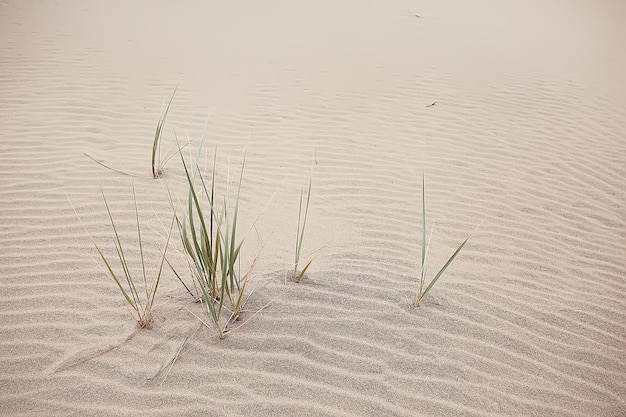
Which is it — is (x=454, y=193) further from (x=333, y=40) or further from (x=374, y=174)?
(x=333, y=40)

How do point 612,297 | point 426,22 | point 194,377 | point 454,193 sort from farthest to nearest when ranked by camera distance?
1. point 426,22
2. point 454,193
3. point 612,297
4. point 194,377

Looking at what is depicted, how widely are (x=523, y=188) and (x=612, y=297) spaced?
4.08 ft

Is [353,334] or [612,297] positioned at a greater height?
[353,334]

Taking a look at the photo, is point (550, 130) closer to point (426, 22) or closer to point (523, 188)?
point (523, 188)

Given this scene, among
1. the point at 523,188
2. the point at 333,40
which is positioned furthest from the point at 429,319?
the point at 333,40

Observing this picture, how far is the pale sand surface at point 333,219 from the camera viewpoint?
80.5 inches

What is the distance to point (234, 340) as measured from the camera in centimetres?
221

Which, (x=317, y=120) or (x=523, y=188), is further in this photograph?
(x=317, y=120)

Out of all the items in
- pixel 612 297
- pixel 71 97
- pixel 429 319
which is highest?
pixel 71 97

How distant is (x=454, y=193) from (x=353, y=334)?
1825mm

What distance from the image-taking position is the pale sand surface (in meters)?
2.04

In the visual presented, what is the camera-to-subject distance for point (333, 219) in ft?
10.7

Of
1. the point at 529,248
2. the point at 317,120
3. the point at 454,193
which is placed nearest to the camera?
the point at 529,248

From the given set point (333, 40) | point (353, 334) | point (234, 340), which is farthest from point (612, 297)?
point (333, 40)
